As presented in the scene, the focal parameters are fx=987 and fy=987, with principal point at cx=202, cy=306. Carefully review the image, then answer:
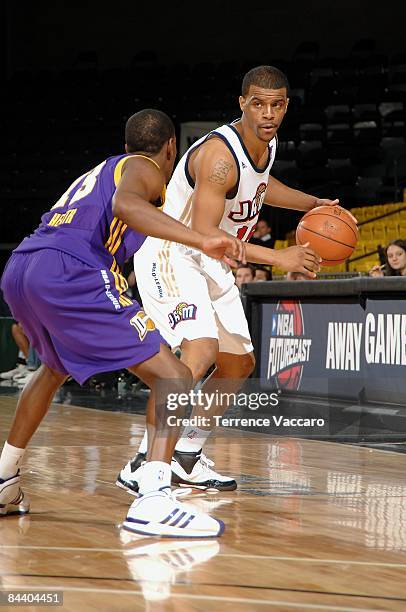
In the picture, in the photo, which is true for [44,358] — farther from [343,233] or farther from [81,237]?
[343,233]

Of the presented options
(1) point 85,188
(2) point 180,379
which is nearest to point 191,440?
(2) point 180,379

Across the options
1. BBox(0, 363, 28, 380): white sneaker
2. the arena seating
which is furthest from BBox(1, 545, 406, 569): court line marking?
the arena seating

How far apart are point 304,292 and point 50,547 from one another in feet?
18.9

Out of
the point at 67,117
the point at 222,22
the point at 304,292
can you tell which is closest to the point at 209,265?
the point at 304,292

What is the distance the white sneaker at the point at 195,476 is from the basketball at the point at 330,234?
3.68ft

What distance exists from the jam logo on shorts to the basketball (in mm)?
1168

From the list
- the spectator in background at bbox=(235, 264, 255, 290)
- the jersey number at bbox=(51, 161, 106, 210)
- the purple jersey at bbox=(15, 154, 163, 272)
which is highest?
the spectator in background at bbox=(235, 264, 255, 290)

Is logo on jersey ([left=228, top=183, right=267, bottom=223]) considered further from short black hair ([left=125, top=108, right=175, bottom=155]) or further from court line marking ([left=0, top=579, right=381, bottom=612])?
court line marking ([left=0, top=579, right=381, bottom=612])

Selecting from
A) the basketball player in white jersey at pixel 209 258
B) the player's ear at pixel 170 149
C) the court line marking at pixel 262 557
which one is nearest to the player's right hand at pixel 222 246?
the player's ear at pixel 170 149

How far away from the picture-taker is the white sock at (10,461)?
12.6 feet

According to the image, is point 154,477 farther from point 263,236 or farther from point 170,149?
point 263,236

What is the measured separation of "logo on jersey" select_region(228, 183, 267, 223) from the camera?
185 inches

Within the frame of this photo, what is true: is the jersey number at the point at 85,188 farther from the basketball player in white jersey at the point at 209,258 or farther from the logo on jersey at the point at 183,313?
the logo on jersey at the point at 183,313

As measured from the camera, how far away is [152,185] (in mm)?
3580
